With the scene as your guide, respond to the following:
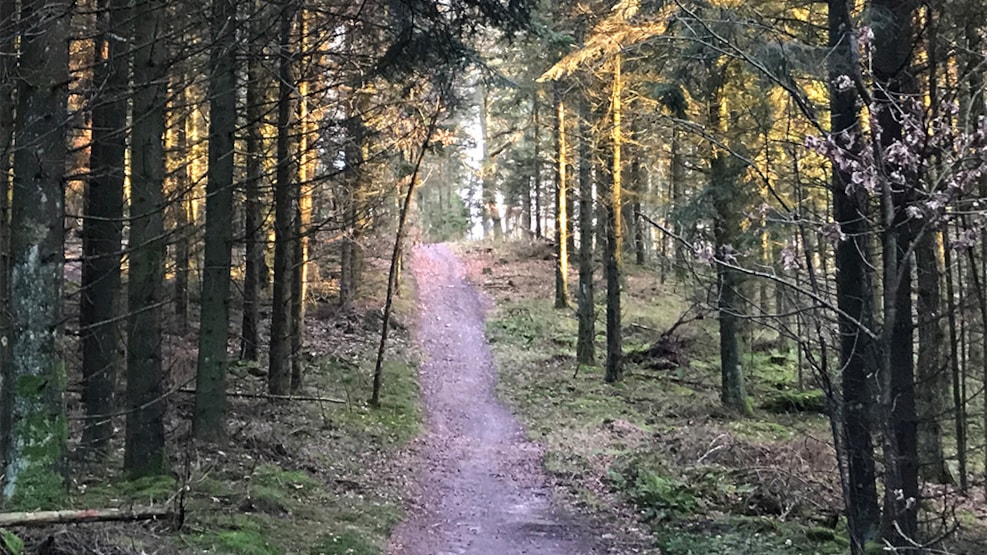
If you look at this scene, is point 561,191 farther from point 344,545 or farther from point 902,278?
point 902,278

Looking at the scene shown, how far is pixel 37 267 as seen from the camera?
525 centimetres

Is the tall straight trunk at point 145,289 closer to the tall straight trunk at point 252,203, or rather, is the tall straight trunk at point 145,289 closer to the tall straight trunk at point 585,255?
the tall straight trunk at point 252,203

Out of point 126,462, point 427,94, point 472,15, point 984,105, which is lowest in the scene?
point 126,462

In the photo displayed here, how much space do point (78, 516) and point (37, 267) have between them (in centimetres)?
171

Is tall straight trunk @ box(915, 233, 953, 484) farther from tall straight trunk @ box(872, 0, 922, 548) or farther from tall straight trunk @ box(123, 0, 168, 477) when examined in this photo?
tall straight trunk @ box(123, 0, 168, 477)

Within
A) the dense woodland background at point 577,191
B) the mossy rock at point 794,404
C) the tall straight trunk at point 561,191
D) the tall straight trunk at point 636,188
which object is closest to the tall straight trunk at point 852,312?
the dense woodland background at point 577,191

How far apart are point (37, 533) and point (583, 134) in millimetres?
17990

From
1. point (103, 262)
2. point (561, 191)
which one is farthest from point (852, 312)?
point (561, 191)

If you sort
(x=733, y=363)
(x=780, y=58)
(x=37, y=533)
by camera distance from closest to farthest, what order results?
(x=37, y=533) < (x=780, y=58) < (x=733, y=363)

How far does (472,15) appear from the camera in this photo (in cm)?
881

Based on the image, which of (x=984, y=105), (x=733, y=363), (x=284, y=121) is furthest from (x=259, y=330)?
(x=984, y=105)

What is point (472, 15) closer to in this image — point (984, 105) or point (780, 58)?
point (780, 58)

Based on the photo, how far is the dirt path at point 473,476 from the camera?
28.5ft

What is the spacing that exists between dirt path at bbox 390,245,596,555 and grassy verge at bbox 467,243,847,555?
1.69 feet
